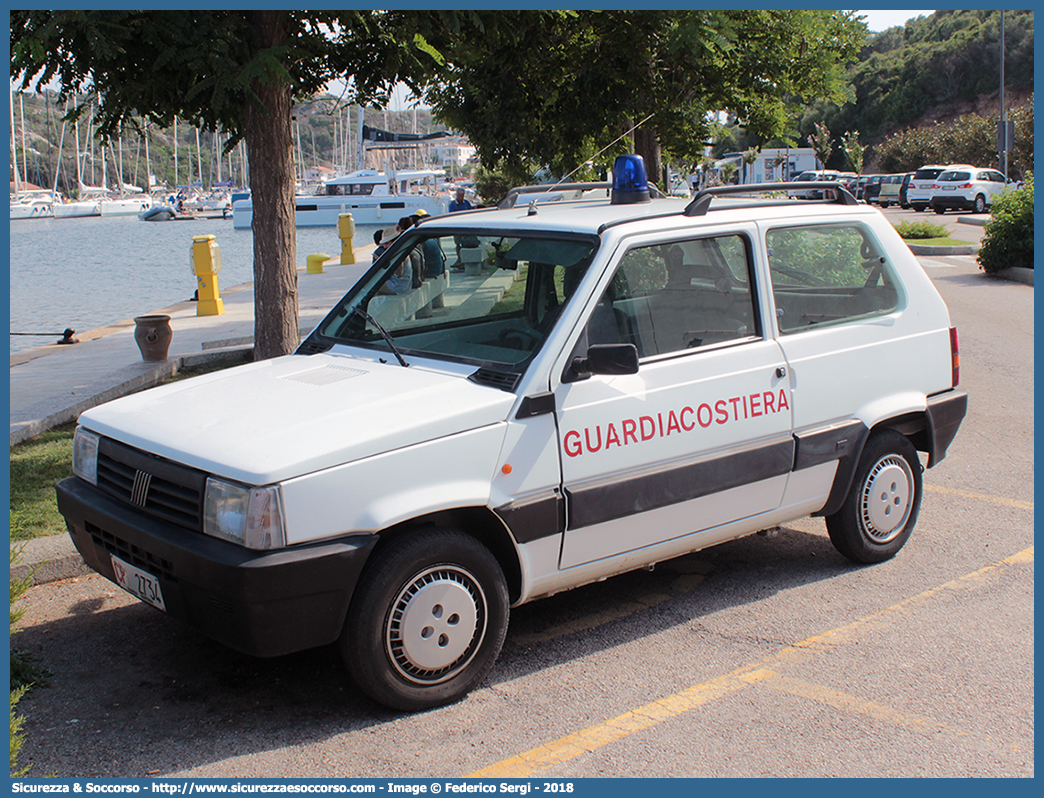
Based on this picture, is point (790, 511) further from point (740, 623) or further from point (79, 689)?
point (79, 689)

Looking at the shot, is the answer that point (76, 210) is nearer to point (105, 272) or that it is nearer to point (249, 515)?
point (105, 272)

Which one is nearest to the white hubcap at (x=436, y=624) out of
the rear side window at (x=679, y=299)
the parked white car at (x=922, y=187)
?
the rear side window at (x=679, y=299)

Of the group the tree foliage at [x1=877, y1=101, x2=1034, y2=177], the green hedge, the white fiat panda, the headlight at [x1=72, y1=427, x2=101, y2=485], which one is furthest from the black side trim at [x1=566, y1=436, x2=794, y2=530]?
the tree foliage at [x1=877, y1=101, x2=1034, y2=177]

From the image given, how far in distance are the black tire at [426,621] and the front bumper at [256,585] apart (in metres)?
0.11

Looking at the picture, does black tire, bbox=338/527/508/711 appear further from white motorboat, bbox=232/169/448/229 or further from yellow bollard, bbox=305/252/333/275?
white motorboat, bbox=232/169/448/229

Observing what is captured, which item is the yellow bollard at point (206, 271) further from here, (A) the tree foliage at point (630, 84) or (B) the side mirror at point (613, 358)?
(B) the side mirror at point (613, 358)

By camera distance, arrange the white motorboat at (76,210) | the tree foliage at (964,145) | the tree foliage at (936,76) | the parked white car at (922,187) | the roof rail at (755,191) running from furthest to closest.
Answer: the white motorboat at (76,210) < the tree foliage at (936,76) < the tree foliage at (964,145) < the parked white car at (922,187) < the roof rail at (755,191)

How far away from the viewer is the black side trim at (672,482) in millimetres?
4059

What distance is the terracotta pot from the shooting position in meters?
11.0

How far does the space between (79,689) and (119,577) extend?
1.82 feet

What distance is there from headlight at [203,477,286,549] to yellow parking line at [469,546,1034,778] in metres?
1.09

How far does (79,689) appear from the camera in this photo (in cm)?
404

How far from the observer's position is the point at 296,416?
372cm

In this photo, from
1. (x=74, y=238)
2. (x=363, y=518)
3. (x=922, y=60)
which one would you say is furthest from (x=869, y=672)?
(x=922, y=60)
